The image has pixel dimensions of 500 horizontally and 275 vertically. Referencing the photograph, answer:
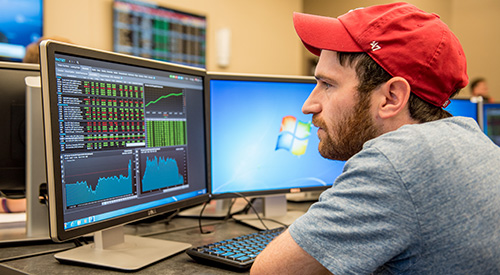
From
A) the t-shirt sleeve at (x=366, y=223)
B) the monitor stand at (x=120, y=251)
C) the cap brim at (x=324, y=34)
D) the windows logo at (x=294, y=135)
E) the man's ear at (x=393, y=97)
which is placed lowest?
the monitor stand at (x=120, y=251)

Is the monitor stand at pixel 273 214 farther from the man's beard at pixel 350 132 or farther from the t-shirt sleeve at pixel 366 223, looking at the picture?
the t-shirt sleeve at pixel 366 223

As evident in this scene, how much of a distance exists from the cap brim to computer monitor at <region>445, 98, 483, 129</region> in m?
1.12

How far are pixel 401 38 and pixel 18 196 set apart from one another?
3.52 ft

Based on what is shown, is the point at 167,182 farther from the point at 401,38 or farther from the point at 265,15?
the point at 265,15

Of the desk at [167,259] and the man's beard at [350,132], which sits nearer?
the man's beard at [350,132]

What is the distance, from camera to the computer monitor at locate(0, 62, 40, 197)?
116 centimetres

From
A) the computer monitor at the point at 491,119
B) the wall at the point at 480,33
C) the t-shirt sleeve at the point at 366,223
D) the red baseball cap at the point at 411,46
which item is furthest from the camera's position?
the wall at the point at 480,33

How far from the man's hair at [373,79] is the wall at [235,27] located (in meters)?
2.66

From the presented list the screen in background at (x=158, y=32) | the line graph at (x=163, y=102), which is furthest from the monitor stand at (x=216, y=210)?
the screen in background at (x=158, y=32)

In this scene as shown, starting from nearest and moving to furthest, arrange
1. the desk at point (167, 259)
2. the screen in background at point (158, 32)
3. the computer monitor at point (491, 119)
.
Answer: the desk at point (167, 259) < the computer monitor at point (491, 119) < the screen in background at point (158, 32)

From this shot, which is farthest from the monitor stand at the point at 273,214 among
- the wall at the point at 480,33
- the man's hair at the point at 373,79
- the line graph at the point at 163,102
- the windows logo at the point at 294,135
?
the wall at the point at 480,33

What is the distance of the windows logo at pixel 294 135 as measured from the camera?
1.39m

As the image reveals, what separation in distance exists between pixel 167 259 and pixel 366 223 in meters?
0.51

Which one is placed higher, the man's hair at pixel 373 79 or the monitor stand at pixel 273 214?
the man's hair at pixel 373 79
